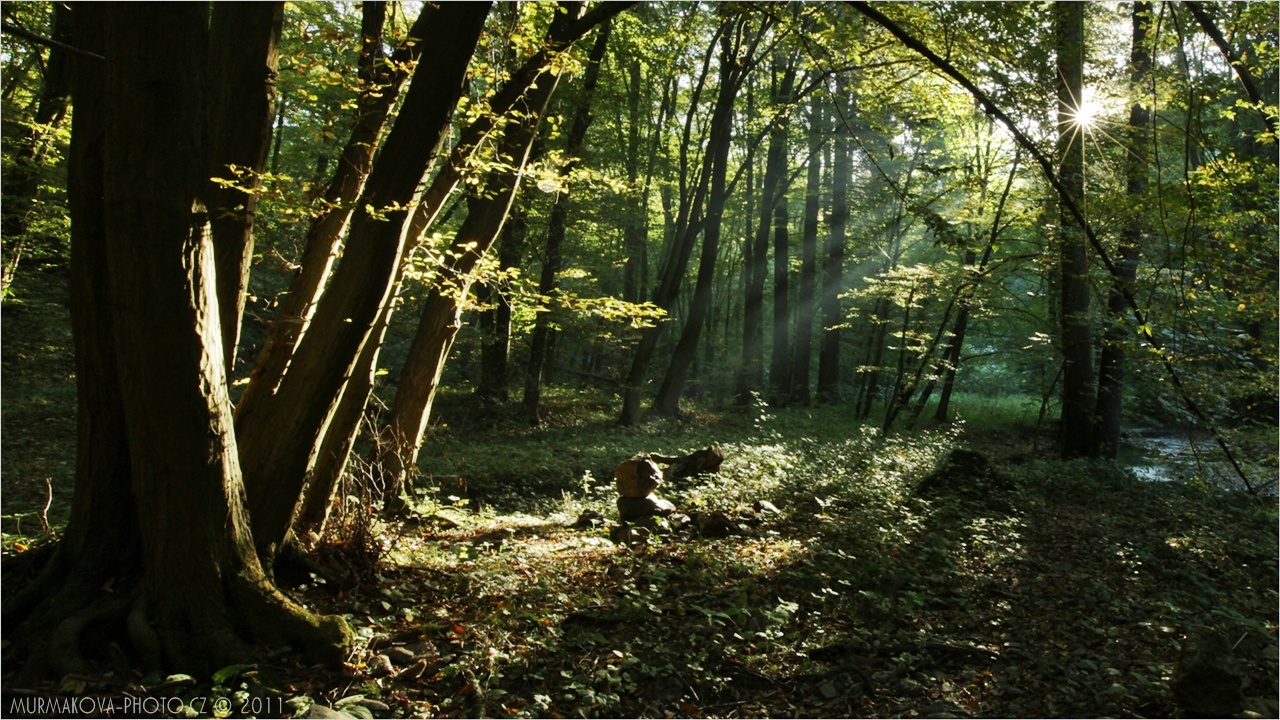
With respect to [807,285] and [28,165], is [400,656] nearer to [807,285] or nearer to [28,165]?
[28,165]

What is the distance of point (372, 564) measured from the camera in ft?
17.0

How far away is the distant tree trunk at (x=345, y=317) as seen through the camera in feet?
14.6

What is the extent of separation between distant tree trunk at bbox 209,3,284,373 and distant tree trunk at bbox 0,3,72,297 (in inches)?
259

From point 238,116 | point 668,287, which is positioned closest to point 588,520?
point 238,116

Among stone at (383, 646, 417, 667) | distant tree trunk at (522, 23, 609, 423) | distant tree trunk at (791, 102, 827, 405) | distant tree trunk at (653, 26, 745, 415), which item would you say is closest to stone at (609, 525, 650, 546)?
stone at (383, 646, 417, 667)

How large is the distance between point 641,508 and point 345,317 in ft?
13.8

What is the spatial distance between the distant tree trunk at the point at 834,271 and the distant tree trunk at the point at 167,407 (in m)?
22.2

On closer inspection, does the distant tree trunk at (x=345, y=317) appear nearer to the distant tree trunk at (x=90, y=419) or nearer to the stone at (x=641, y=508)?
the distant tree trunk at (x=90, y=419)

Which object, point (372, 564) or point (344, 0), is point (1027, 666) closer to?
point (372, 564)

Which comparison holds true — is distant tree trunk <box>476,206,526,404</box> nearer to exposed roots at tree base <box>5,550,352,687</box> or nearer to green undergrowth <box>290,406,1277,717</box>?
green undergrowth <box>290,406,1277,717</box>

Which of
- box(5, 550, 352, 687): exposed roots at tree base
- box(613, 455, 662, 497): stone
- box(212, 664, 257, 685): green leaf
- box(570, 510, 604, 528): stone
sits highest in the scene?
box(613, 455, 662, 497): stone

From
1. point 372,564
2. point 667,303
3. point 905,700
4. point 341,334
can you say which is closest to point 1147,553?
point 905,700

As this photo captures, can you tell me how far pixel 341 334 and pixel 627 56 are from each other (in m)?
15.3

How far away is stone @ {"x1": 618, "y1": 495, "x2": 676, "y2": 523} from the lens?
7820 mm
